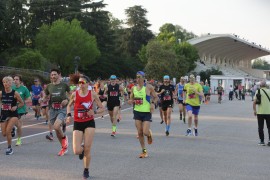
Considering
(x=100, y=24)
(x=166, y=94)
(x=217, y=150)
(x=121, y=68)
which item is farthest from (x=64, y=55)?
(x=217, y=150)

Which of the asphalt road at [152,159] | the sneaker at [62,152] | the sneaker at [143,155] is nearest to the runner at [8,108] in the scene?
the asphalt road at [152,159]

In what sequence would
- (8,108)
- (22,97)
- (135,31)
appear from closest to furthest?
(8,108)
(22,97)
(135,31)

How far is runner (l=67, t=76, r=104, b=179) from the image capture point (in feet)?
25.2

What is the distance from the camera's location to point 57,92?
10.6 meters

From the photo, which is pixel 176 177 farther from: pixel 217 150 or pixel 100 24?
pixel 100 24

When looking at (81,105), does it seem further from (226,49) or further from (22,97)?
(226,49)

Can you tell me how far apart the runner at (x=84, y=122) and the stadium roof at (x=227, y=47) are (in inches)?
3709

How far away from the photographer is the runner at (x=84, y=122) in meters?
7.69

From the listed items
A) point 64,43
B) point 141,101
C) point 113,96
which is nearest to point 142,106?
point 141,101

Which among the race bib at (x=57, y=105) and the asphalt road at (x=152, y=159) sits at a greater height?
the race bib at (x=57, y=105)

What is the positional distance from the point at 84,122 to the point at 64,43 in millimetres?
55119

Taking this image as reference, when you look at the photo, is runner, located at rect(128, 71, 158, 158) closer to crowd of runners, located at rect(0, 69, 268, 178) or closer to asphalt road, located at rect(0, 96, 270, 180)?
crowd of runners, located at rect(0, 69, 268, 178)

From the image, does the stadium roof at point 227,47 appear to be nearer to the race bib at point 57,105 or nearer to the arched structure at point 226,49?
the arched structure at point 226,49

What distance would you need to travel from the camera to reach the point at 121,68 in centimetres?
8069
